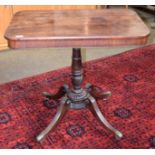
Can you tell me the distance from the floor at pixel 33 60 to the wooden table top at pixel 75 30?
3.10 feet

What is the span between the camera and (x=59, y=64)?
2.51m

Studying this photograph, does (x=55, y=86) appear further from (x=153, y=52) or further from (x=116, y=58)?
(x=153, y=52)

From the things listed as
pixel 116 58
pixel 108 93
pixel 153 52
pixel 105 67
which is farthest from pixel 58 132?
pixel 153 52

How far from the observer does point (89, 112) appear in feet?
5.73

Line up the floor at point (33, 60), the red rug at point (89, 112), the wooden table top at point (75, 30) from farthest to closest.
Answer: the floor at point (33, 60) < the red rug at point (89, 112) < the wooden table top at point (75, 30)

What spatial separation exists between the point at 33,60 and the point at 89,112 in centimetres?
108

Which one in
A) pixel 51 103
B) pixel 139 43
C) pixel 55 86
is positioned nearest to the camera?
pixel 139 43

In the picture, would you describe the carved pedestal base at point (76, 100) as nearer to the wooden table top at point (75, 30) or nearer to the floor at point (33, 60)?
the wooden table top at point (75, 30)

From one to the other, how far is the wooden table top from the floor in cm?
95

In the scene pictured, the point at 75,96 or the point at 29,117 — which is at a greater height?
the point at 75,96

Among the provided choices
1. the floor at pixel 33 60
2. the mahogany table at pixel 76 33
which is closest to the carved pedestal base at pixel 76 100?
the mahogany table at pixel 76 33

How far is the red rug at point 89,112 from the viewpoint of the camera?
4.92ft

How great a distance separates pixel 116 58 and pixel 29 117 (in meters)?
1.19

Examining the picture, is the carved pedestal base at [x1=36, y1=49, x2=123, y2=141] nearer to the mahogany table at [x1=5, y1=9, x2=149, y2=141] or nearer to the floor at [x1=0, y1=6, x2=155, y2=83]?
the mahogany table at [x1=5, y1=9, x2=149, y2=141]
